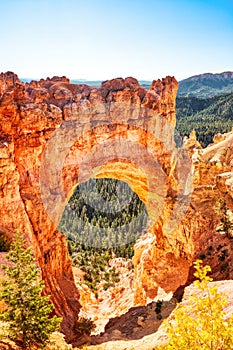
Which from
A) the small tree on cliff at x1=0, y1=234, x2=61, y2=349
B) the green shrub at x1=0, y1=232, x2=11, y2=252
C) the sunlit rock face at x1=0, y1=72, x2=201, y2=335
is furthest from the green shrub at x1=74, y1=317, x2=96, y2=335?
the small tree on cliff at x1=0, y1=234, x2=61, y2=349

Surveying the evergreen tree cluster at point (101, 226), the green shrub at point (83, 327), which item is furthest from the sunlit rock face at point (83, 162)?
the evergreen tree cluster at point (101, 226)

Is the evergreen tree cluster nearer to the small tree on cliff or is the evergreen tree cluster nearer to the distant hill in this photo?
the small tree on cliff

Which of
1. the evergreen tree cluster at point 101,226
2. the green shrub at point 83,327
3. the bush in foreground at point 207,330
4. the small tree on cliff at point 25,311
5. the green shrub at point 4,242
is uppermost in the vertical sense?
the bush in foreground at point 207,330

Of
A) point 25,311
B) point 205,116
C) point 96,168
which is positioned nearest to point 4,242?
point 25,311

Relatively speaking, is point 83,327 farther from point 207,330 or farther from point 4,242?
point 207,330

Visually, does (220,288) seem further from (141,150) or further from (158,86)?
(158,86)

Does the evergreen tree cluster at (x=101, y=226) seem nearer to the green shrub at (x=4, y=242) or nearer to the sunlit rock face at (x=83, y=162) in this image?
the sunlit rock face at (x=83, y=162)
